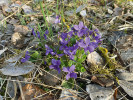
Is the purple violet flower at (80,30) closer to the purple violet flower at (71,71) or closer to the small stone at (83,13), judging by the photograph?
the purple violet flower at (71,71)

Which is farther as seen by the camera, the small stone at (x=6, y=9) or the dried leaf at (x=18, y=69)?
the small stone at (x=6, y=9)

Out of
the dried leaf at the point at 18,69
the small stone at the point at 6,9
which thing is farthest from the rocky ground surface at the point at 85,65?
the small stone at the point at 6,9

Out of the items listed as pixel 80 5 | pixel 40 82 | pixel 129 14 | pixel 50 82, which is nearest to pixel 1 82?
pixel 40 82

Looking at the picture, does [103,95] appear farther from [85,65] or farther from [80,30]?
[80,30]

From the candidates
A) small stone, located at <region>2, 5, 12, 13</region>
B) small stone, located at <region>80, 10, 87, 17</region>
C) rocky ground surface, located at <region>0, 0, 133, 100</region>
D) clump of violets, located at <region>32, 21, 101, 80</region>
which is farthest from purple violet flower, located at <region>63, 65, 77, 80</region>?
small stone, located at <region>2, 5, 12, 13</region>

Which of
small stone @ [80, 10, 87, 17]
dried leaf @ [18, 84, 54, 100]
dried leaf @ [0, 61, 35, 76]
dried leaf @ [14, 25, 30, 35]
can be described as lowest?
dried leaf @ [18, 84, 54, 100]

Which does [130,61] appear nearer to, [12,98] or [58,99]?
[58,99]

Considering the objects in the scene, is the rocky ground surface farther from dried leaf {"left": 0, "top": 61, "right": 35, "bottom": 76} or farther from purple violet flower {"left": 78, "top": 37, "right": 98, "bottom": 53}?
purple violet flower {"left": 78, "top": 37, "right": 98, "bottom": 53}
